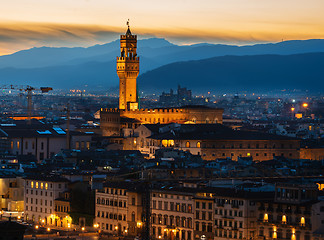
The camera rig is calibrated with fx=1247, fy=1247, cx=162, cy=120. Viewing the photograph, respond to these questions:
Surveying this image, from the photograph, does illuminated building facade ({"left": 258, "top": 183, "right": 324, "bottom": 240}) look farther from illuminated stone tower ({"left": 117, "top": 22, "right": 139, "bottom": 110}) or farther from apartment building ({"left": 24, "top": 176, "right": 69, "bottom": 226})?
illuminated stone tower ({"left": 117, "top": 22, "right": 139, "bottom": 110})

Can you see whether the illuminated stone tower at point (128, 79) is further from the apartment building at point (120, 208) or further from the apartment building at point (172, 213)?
the apartment building at point (172, 213)

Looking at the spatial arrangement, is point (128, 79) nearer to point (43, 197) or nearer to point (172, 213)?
point (43, 197)

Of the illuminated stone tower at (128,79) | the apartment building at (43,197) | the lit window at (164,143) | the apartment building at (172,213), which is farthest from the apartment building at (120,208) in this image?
the illuminated stone tower at (128,79)

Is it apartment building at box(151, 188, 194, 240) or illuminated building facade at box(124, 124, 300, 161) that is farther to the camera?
illuminated building facade at box(124, 124, 300, 161)

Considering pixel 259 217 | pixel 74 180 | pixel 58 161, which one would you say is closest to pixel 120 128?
pixel 58 161

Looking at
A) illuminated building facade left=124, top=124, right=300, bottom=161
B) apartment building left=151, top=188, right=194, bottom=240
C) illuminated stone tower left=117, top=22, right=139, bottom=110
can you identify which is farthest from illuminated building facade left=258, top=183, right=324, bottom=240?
illuminated stone tower left=117, top=22, right=139, bottom=110

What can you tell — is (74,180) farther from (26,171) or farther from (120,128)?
(120,128)

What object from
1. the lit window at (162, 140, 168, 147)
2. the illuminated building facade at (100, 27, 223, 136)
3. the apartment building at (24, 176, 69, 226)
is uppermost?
the illuminated building facade at (100, 27, 223, 136)

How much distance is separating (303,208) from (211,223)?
6.76m

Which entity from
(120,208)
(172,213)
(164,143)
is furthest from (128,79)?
(172,213)

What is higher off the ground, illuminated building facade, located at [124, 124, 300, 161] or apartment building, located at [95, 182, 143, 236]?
illuminated building facade, located at [124, 124, 300, 161]

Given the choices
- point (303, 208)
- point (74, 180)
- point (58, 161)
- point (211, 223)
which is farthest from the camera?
point (58, 161)

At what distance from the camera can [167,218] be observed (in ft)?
209

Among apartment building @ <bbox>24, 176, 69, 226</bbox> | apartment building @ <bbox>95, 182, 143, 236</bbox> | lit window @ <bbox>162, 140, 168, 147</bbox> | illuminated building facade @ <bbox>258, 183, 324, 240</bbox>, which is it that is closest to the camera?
illuminated building facade @ <bbox>258, 183, 324, 240</bbox>
